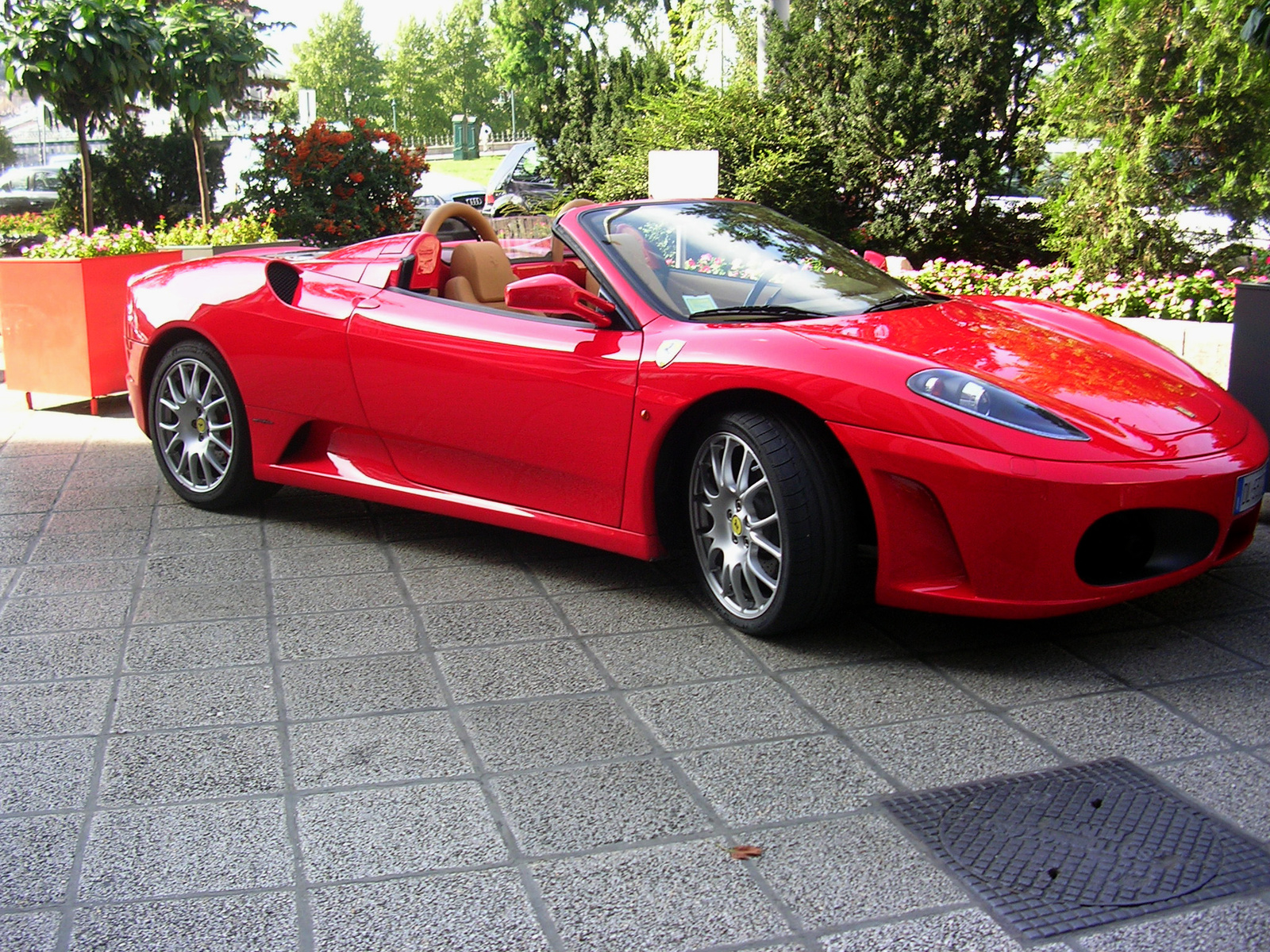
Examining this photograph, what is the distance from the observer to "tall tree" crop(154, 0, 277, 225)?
46.4ft

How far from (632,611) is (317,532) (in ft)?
5.49

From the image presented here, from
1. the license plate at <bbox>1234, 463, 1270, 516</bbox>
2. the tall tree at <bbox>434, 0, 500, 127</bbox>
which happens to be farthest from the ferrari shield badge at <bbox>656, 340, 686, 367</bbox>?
the tall tree at <bbox>434, 0, 500, 127</bbox>

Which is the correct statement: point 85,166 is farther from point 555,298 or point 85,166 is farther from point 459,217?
point 555,298

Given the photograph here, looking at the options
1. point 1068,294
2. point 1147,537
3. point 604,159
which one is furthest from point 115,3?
point 1147,537

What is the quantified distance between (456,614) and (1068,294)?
17.2 feet

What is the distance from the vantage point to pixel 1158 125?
7.88 meters

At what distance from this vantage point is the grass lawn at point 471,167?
197ft

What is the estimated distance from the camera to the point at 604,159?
16.8m

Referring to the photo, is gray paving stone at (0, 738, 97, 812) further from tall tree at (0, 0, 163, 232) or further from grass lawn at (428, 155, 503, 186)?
grass lawn at (428, 155, 503, 186)

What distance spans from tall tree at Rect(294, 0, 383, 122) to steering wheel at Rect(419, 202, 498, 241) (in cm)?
8340

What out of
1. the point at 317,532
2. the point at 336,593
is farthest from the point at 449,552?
the point at 317,532

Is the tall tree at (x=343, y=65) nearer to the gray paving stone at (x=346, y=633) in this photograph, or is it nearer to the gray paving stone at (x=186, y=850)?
the gray paving stone at (x=346, y=633)

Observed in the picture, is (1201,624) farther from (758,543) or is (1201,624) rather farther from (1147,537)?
(758,543)

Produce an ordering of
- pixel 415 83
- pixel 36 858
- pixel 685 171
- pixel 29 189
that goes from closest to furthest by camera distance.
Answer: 1. pixel 36 858
2. pixel 685 171
3. pixel 29 189
4. pixel 415 83
